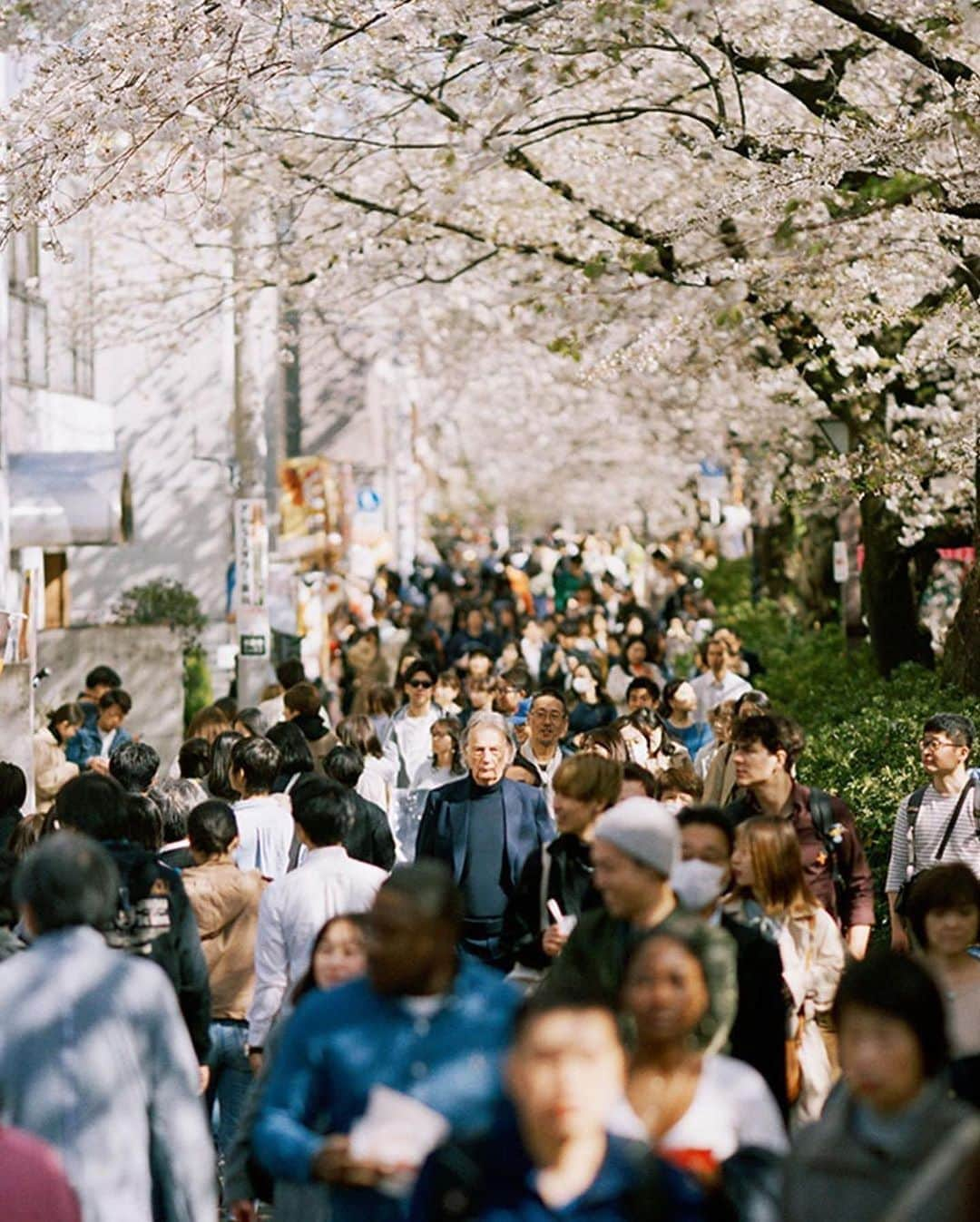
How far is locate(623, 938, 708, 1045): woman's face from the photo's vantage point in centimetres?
457

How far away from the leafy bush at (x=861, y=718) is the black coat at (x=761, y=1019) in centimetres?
465

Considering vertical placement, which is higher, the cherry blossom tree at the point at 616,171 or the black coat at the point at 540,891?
the cherry blossom tree at the point at 616,171

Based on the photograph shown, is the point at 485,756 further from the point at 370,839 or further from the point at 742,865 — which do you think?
the point at 742,865

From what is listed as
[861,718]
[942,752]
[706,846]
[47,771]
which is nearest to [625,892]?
[706,846]

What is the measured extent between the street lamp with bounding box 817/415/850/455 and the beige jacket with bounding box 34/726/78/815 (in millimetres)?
6662

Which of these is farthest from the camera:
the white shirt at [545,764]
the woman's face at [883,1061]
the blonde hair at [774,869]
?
Answer: the white shirt at [545,764]

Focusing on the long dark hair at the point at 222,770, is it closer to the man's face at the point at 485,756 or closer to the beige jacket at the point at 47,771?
the man's face at the point at 485,756

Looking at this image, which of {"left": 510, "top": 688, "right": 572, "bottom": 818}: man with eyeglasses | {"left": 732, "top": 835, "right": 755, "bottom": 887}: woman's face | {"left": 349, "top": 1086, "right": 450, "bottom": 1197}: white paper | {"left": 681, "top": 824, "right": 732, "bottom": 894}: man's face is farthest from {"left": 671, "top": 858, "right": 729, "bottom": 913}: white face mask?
{"left": 510, "top": 688, "right": 572, "bottom": 818}: man with eyeglasses

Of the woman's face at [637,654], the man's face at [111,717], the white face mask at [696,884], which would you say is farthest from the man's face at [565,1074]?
the woman's face at [637,654]

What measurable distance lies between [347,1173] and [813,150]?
8487 mm

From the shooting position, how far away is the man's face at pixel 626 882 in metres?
5.60

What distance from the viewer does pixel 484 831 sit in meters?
8.59

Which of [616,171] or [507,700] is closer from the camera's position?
[507,700]

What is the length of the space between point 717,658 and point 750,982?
9408mm
